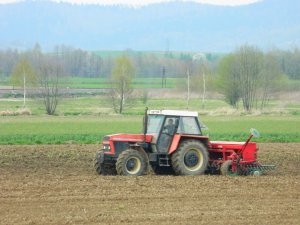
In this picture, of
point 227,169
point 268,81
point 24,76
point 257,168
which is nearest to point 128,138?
point 227,169

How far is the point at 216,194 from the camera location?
1418 centimetres

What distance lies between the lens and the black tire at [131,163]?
1681 cm

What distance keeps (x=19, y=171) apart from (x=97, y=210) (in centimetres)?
669

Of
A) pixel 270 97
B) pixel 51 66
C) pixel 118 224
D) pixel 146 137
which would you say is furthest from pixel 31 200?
pixel 270 97

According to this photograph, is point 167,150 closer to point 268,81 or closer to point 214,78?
point 268,81

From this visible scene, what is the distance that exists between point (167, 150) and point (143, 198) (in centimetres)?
393

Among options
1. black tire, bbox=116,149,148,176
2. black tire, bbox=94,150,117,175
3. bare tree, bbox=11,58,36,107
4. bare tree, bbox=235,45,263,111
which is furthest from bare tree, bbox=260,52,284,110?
black tire, bbox=116,149,148,176

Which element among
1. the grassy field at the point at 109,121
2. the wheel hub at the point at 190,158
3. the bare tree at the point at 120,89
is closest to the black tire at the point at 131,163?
the wheel hub at the point at 190,158

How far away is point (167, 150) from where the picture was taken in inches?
685

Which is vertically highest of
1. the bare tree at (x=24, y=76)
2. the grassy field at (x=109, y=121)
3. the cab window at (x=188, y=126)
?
the bare tree at (x=24, y=76)

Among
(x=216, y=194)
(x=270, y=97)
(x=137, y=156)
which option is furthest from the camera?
(x=270, y=97)

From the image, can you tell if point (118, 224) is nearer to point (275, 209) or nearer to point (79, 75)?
point (275, 209)

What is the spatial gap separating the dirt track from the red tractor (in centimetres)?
59

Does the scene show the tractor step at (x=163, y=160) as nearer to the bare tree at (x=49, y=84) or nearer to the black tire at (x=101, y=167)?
the black tire at (x=101, y=167)
